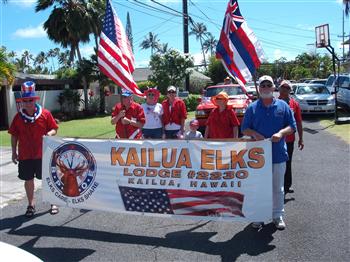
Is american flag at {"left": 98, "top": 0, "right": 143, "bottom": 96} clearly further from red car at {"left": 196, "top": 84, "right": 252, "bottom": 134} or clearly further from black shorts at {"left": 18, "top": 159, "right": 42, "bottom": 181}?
red car at {"left": 196, "top": 84, "right": 252, "bottom": 134}

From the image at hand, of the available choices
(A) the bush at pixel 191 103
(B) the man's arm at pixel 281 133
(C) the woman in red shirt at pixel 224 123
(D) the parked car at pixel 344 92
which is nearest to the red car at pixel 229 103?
(C) the woman in red shirt at pixel 224 123

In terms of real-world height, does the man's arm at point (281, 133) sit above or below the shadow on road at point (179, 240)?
above

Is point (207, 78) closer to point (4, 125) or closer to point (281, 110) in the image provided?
point (4, 125)

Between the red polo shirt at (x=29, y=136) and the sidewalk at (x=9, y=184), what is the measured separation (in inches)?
53.5

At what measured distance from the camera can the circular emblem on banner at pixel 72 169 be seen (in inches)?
223

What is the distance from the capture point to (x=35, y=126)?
249 inches

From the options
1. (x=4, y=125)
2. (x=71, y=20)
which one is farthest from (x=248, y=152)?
(x=71, y=20)

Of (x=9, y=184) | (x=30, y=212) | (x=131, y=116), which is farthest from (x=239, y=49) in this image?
(x=9, y=184)

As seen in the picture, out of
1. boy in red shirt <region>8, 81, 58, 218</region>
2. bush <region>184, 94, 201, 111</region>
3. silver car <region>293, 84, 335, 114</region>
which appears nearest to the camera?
boy in red shirt <region>8, 81, 58, 218</region>

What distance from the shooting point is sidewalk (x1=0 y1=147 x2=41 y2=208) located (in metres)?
7.63

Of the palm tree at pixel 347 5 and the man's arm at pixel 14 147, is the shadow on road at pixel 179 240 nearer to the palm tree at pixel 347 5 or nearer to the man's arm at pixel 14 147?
the man's arm at pixel 14 147

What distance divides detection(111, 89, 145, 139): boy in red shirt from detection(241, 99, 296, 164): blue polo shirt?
2.33m

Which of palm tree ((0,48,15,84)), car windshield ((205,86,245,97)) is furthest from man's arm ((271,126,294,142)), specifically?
palm tree ((0,48,15,84))

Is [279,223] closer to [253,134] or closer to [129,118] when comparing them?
[253,134]
